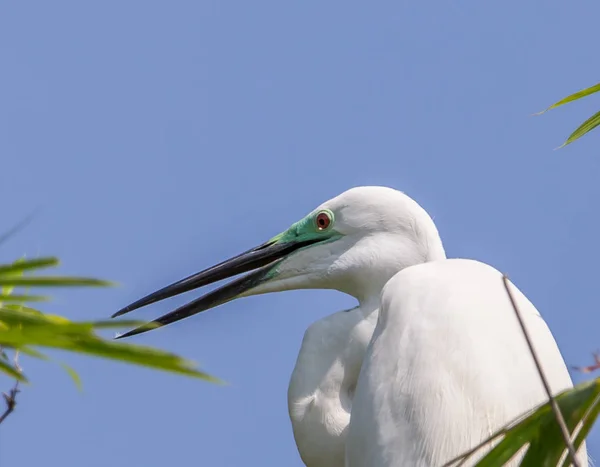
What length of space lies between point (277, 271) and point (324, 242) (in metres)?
0.24

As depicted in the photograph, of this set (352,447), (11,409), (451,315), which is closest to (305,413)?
(352,447)

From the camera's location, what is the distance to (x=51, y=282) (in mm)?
920

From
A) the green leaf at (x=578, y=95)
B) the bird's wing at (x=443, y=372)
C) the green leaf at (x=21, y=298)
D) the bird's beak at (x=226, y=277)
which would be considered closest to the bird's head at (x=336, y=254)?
the bird's beak at (x=226, y=277)

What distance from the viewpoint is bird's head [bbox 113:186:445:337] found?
361 centimetres

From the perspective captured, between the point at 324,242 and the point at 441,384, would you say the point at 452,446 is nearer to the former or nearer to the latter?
the point at 441,384

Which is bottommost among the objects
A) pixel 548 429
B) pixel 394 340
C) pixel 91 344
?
pixel 548 429

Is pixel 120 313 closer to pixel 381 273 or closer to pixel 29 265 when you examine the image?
pixel 381 273

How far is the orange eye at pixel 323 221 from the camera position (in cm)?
385

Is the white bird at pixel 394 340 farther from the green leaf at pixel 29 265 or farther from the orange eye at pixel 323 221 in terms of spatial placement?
the green leaf at pixel 29 265

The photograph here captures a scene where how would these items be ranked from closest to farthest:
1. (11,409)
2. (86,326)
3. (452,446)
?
1. (86,326)
2. (11,409)
3. (452,446)

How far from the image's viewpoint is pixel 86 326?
2.96 feet

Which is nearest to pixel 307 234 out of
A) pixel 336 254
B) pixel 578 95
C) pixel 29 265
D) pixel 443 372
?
pixel 336 254

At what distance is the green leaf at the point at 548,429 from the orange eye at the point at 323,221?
2.63 m

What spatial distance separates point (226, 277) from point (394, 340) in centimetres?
140
